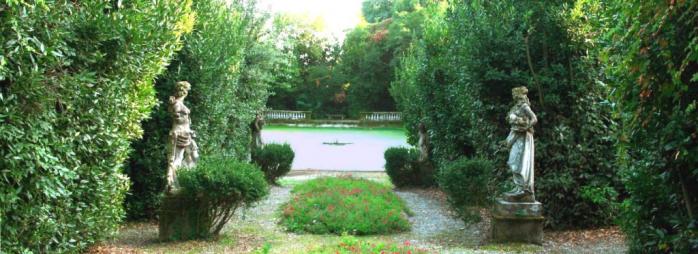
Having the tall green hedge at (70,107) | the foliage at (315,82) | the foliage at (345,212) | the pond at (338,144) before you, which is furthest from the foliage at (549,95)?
the foliage at (315,82)

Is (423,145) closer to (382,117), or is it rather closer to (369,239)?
(369,239)

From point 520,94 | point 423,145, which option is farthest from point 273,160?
point 520,94

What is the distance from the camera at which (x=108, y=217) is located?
7191mm

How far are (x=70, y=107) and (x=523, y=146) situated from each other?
19.7 ft

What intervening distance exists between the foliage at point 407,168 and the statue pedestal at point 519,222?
8431mm

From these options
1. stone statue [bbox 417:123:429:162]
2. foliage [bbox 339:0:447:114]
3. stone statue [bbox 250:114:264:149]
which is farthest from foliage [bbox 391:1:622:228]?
foliage [bbox 339:0:447:114]

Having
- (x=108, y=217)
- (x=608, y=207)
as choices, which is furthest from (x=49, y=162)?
(x=608, y=207)

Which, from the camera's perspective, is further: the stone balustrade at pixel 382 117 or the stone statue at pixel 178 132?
the stone balustrade at pixel 382 117

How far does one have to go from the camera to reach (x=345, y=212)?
1079cm

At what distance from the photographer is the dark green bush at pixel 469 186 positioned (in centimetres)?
906

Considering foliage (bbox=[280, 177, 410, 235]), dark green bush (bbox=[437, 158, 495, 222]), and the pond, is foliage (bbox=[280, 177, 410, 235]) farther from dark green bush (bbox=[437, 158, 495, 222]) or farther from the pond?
the pond

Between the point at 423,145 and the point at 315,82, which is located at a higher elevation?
the point at 315,82

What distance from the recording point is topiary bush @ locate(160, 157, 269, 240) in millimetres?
8117

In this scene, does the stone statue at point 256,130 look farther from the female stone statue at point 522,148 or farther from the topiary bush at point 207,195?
the female stone statue at point 522,148
